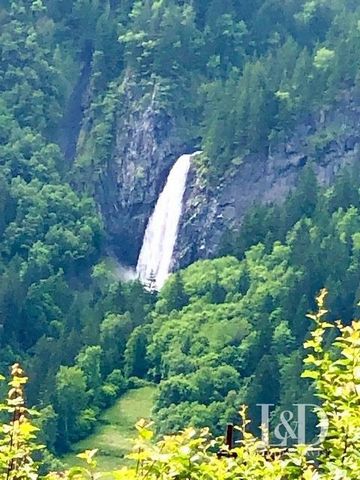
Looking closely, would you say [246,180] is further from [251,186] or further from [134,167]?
[134,167]

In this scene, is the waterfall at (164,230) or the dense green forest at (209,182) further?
the waterfall at (164,230)

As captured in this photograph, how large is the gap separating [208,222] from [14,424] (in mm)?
60113

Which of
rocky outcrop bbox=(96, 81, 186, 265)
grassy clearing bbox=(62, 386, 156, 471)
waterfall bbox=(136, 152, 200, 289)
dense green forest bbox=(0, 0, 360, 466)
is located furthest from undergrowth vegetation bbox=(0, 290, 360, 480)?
rocky outcrop bbox=(96, 81, 186, 265)

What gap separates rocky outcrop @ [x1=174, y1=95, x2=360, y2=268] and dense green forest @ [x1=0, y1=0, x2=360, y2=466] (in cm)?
62

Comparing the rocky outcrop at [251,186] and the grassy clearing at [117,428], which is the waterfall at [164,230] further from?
the grassy clearing at [117,428]

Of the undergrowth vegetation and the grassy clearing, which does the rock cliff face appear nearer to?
the grassy clearing

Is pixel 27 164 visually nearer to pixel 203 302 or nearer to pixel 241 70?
pixel 241 70

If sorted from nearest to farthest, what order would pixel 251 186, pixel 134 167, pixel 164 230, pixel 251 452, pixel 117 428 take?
pixel 251 452, pixel 117 428, pixel 251 186, pixel 164 230, pixel 134 167

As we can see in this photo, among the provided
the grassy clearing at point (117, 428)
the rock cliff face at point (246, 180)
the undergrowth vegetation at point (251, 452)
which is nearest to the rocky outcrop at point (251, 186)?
the rock cliff face at point (246, 180)

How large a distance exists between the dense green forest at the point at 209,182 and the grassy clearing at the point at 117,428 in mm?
606

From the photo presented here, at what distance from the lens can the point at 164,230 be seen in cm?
6981

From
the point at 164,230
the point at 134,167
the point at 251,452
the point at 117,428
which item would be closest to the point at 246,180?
the point at 164,230

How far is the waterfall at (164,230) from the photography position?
68938 mm

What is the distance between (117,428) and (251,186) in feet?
61.4
